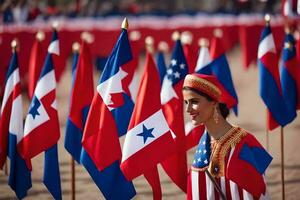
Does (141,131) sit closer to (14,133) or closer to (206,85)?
(206,85)

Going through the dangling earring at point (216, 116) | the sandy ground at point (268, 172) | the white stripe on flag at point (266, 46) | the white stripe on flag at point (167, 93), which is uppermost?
the dangling earring at point (216, 116)

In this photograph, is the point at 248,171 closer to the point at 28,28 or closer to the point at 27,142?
the point at 27,142

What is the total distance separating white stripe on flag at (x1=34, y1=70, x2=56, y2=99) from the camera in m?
7.87

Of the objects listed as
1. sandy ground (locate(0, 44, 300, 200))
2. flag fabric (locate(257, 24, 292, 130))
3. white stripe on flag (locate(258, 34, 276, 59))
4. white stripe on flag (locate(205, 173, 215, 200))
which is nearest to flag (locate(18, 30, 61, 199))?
sandy ground (locate(0, 44, 300, 200))

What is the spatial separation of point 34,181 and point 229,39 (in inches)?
617

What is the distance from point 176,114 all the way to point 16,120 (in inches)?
69.5

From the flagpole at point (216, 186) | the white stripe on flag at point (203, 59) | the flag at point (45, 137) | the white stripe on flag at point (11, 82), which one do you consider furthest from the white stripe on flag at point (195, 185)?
the white stripe on flag at point (203, 59)

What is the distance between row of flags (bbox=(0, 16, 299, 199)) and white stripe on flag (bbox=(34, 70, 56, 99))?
0.03 ft

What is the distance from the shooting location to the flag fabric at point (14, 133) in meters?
7.70

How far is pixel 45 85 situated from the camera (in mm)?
7926

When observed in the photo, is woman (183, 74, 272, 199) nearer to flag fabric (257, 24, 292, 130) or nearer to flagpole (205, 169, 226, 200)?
flagpole (205, 169, 226, 200)

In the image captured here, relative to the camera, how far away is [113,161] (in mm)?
6781

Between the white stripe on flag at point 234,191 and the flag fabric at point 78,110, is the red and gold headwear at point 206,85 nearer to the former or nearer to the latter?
the white stripe on flag at point 234,191

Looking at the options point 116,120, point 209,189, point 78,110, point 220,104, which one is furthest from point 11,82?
point 209,189
